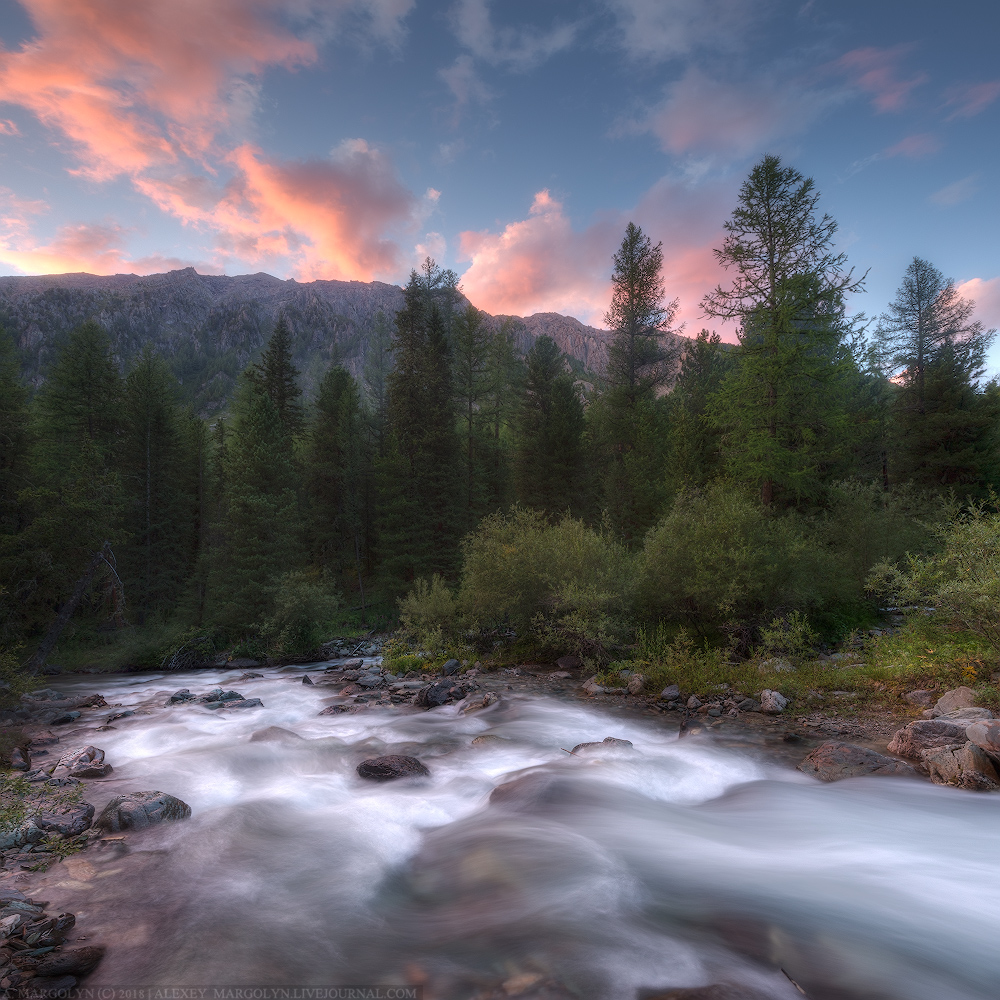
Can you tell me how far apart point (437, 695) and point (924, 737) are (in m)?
10.1

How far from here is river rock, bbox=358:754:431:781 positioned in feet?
27.2

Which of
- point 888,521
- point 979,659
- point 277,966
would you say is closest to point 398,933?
point 277,966

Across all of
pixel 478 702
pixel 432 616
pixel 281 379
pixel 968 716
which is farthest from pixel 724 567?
pixel 281 379

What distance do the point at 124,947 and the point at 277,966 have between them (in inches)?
49.4

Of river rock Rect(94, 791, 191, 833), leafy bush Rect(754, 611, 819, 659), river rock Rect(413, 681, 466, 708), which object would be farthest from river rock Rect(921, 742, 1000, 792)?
river rock Rect(94, 791, 191, 833)

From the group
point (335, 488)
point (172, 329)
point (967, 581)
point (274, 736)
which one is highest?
point (172, 329)

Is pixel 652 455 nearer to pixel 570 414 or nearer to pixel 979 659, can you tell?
pixel 570 414

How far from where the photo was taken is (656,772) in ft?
27.1

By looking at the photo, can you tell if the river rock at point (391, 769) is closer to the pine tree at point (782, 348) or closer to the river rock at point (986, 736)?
the river rock at point (986, 736)

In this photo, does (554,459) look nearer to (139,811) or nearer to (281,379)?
(281,379)

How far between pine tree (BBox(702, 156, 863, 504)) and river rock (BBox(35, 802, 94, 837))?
19911 millimetres

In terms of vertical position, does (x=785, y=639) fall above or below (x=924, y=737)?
above

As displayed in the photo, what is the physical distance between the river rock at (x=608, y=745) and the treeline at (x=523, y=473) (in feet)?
16.4

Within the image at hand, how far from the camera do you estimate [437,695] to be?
13.2m
